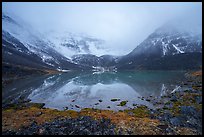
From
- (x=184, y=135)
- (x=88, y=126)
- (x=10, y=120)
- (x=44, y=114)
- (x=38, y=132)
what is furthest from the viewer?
(x=44, y=114)

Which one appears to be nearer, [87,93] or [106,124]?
[106,124]

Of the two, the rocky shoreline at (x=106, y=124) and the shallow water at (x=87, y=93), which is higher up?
the shallow water at (x=87, y=93)

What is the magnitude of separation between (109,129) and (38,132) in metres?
9.50

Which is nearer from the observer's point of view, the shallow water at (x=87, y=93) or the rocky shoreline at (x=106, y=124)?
the rocky shoreline at (x=106, y=124)

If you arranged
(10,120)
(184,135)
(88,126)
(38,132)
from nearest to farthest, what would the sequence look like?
(184,135) < (38,132) < (88,126) < (10,120)

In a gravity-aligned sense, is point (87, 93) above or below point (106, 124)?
above

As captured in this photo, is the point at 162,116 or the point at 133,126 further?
the point at 162,116

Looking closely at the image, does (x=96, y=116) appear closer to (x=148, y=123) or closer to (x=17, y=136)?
(x=148, y=123)

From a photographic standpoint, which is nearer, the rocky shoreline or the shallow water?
the rocky shoreline

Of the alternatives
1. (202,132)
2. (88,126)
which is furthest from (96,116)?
(202,132)

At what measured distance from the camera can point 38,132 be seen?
951 inches

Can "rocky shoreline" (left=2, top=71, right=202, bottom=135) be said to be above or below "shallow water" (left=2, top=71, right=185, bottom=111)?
below

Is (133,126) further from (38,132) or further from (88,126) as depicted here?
(38,132)

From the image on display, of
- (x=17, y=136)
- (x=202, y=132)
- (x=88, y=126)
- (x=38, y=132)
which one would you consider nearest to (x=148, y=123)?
(x=202, y=132)
